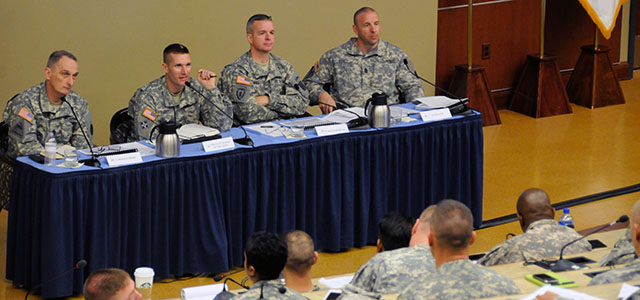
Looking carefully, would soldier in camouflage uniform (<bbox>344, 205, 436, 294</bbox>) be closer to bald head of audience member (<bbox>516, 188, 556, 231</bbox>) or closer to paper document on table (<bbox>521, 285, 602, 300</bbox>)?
paper document on table (<bbox>521, 285, 602, 300</bbox>)

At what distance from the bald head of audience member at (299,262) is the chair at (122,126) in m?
2.45

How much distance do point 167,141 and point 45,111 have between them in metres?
0.78

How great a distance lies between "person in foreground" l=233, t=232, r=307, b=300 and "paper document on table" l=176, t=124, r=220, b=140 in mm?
2085

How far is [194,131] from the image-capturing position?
5.20m

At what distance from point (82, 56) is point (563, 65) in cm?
497

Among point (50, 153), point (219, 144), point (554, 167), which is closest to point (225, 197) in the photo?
point (219, 144)

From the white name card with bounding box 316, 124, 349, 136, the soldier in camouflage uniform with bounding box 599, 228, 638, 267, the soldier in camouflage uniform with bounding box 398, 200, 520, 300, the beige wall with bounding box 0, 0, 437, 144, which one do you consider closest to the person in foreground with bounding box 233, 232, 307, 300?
the soldier in camouflage uniform with bounding box 398, 200, 520, 300

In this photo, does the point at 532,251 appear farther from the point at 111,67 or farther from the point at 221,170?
the point at 111,67

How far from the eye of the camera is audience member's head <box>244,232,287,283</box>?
121 inches

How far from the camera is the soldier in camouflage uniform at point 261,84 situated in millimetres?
5781

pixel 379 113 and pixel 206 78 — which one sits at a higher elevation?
pixel 206 78

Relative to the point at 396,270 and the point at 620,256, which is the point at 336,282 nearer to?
the point at 396,270

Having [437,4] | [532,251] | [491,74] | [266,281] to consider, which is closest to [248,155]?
[532,251]

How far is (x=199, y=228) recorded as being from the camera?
493 cm
